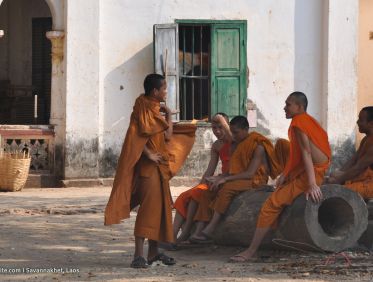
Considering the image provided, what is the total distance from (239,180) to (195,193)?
0.46m

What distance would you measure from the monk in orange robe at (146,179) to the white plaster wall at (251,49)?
693cm

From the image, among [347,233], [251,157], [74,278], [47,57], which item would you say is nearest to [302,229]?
[347,233]

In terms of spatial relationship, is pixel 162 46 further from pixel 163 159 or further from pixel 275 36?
pixel 163 159

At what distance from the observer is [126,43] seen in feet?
47.7

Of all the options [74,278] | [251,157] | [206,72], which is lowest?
[74,278]

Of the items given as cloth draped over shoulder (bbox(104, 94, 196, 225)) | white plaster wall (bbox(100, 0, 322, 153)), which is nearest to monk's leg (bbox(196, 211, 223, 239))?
cloth draped over shoulder (bbox(104, 94, 196, 225))

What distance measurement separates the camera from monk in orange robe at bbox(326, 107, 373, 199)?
8.35 m

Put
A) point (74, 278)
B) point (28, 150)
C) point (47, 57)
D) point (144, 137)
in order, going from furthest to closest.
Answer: point (47, 57) → point (28, 150) → point (144, 137) → point (74, 278)

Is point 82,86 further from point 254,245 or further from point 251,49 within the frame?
point 254,245

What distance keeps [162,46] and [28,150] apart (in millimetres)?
2599

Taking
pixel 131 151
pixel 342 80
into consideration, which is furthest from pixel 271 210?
pixel 342 80

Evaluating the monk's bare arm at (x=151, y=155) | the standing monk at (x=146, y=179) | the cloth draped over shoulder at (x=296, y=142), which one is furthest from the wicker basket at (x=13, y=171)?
the cloth draped over shoulder at (x=296, y=142)

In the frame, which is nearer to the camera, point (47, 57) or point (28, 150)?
point (28, 150)

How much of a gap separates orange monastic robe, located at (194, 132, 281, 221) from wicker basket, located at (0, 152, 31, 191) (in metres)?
5.55
